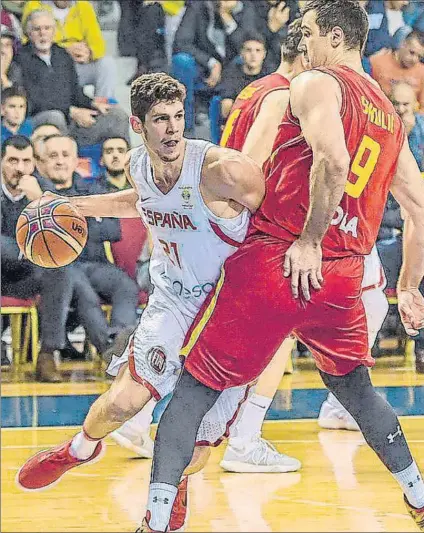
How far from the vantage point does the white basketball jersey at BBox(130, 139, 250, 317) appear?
326 cm

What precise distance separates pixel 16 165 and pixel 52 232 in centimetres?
318

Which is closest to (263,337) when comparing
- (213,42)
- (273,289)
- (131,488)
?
(273,289)

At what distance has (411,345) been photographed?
6.46 m

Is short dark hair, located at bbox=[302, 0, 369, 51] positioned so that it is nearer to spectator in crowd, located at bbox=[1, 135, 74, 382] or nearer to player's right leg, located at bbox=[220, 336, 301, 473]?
player's right leg, located at bbox=[220, 336, 301, 473]

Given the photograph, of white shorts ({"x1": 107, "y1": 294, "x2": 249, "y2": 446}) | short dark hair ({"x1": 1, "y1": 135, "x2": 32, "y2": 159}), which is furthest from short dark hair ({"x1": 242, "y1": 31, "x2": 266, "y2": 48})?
white shorts ({"x1": 107, "y1": 294, "x2": 249, "y2": 446})

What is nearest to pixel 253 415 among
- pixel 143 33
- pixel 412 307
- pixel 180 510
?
pixel 180 510

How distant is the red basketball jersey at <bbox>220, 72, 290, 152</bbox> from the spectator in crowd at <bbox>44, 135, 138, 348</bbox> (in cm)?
230

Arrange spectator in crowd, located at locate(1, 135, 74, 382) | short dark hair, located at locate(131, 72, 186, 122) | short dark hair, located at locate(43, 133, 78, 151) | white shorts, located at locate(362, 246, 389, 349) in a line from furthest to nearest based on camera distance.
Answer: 1. short dark hair, located at locate(43, 133, 78, 151)
2. spectator in crowd, located at locate(1, 135, 74, 382)
3. white shorts, located at locate(362, 246, 389, 349)
4. short dark hair, located at locate(131, 72, 186, 122)

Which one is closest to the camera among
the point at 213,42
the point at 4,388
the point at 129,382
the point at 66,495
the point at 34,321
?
the point at 129,382

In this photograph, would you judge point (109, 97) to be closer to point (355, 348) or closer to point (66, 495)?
point (66, 495)

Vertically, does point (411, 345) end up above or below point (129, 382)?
below

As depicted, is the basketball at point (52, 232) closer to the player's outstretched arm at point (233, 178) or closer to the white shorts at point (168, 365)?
the white shorts at point (168, 365)

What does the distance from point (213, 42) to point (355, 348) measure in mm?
4899

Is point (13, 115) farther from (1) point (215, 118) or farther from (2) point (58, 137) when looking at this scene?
(1) point (215, 118)
